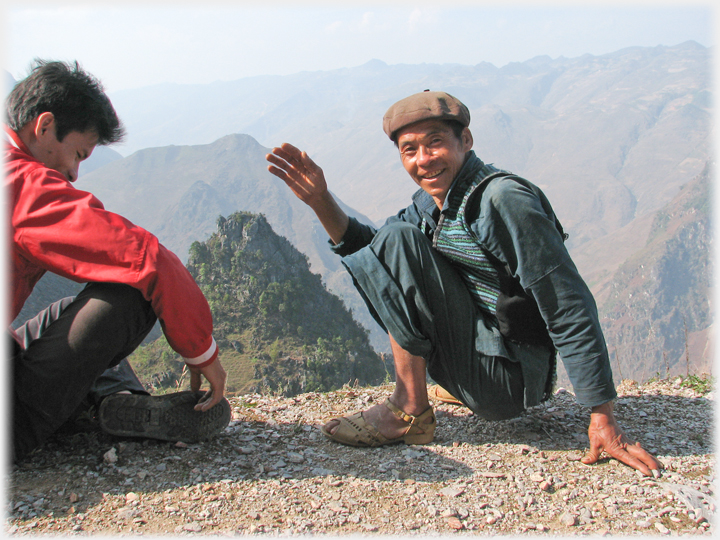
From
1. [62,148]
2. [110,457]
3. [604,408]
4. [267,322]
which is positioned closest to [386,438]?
[604,408]

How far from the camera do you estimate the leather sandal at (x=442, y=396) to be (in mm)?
3248

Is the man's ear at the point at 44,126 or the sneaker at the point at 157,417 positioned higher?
the man's ear at the point at 44,126

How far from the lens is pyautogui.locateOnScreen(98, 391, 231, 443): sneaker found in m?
2.46

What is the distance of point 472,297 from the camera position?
103 inches

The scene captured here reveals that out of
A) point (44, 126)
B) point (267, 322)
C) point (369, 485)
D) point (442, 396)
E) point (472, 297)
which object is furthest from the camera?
point (267, 322)

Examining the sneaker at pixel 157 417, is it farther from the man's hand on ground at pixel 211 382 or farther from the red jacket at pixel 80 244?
the red jacket at pixel 80 244

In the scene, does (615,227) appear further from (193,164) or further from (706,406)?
(706,406)

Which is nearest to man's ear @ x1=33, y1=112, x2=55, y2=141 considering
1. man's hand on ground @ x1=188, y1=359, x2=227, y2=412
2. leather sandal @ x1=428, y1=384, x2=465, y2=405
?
man's hand on ground @ x1=188, y1=359, x2=227, y2=412

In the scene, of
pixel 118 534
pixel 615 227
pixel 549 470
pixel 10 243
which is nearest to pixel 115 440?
pixel 118 534

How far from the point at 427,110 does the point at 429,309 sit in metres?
0.95

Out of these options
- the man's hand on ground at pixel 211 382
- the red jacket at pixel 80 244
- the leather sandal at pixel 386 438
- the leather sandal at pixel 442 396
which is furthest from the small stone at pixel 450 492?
the red jacket at pixel 80 244

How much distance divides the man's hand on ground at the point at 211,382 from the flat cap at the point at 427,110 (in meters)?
1.42

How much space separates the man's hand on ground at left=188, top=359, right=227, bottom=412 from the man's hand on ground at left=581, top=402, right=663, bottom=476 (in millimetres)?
1683

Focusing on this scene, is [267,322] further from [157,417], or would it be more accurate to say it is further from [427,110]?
[427,110]
